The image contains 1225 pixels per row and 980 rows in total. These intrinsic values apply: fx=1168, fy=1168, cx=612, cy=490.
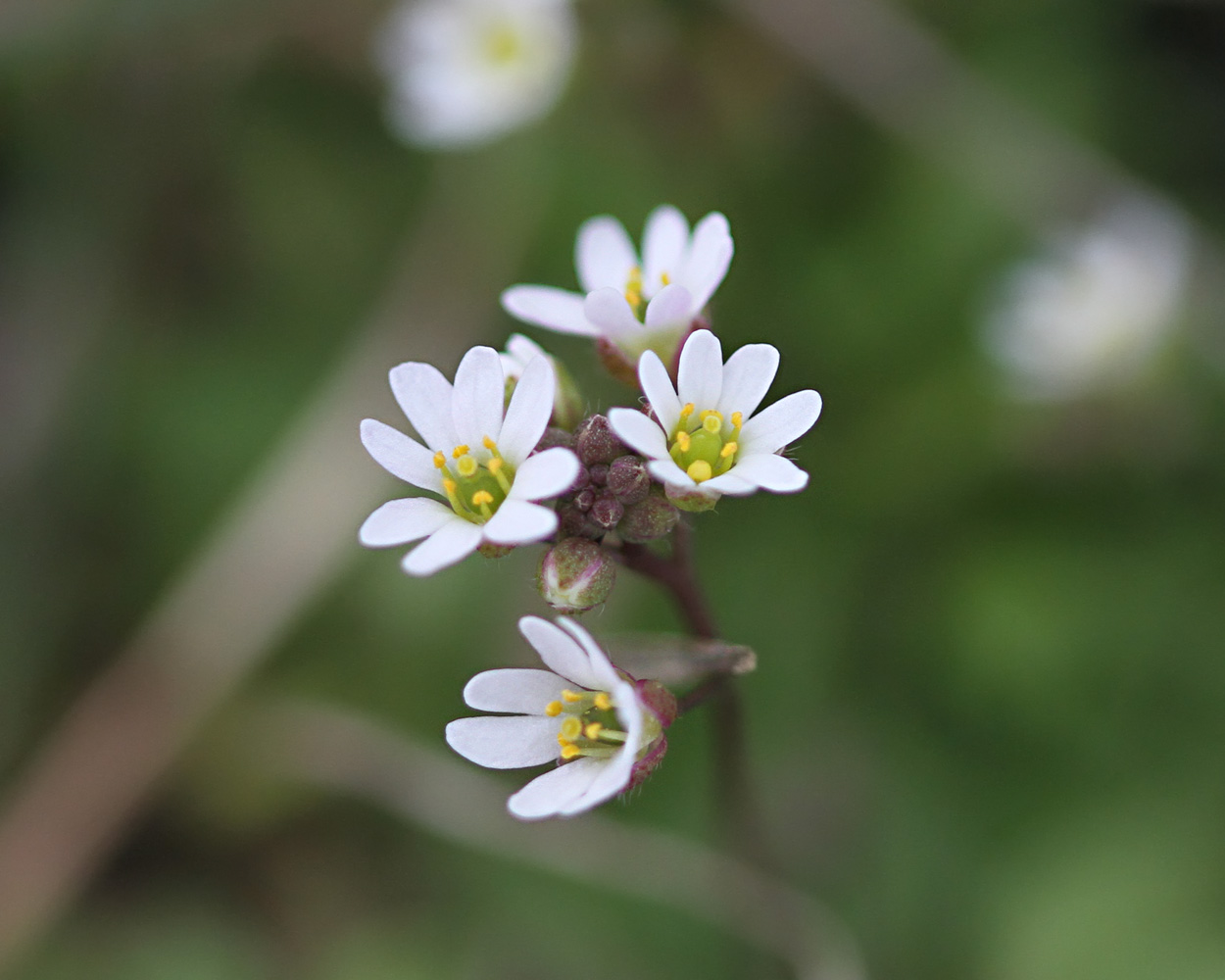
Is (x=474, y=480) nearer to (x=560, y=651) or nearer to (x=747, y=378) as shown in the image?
(x=560, y=651)

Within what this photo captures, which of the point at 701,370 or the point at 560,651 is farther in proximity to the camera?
the point at 701,370

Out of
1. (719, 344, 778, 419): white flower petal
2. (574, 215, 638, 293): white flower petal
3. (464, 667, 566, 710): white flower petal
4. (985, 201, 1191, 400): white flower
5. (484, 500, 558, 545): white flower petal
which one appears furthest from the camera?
(985, 201, 1191, 400): white flower

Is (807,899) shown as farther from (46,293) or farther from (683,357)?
(46,293)

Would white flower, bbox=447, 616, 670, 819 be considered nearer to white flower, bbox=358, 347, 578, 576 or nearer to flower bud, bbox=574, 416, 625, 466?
white flower, bbox=358, 347, 578, 576

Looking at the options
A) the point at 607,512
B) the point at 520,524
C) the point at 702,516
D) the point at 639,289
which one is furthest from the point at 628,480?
the point at 702,516

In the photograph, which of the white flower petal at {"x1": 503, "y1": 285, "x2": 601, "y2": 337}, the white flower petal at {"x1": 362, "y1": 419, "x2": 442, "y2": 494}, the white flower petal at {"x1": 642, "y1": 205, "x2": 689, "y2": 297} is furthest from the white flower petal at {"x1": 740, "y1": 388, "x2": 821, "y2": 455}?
the white flower petal at {"x1": 362, "y1": 419, "x2": 442, "y2": 494}

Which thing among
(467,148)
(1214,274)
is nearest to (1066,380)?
(1214,274)
